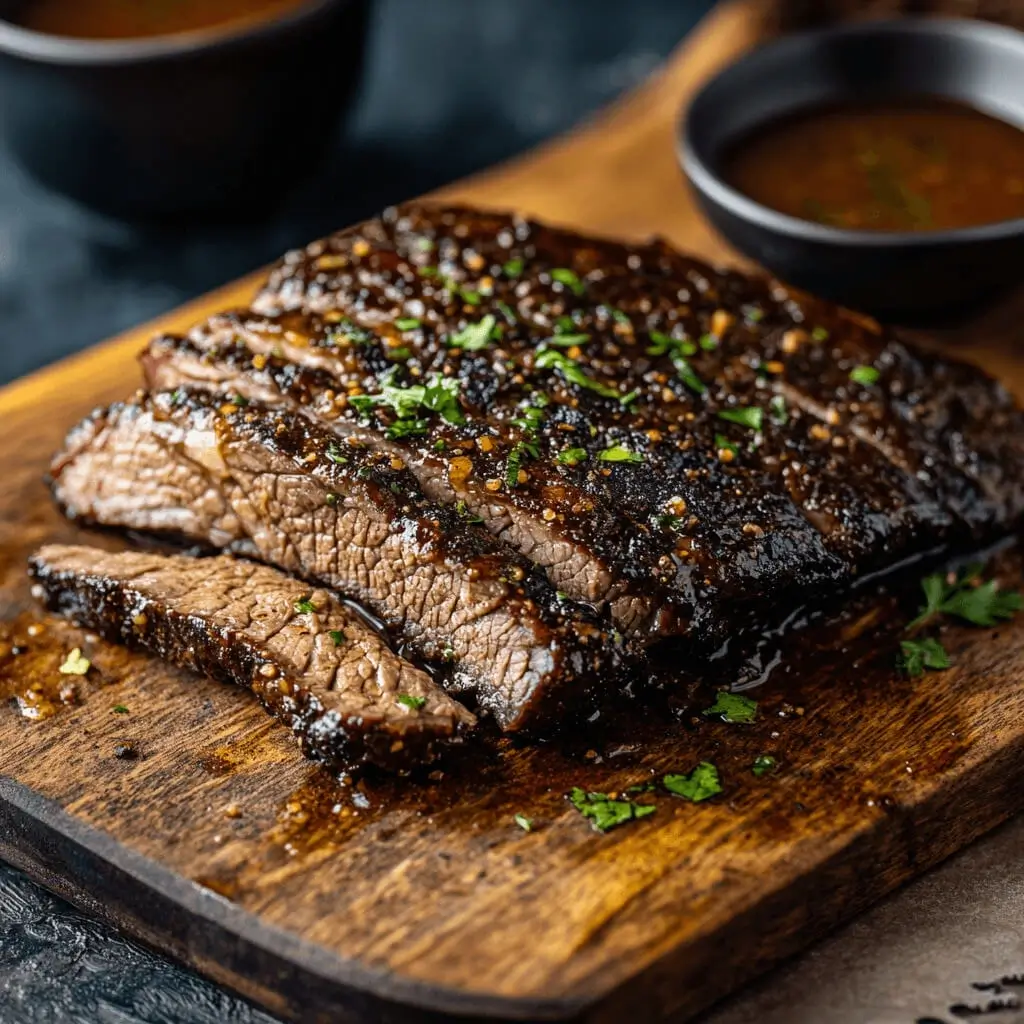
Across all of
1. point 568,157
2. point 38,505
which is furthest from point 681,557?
point 568,157

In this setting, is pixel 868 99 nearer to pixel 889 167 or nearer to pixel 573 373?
pixel 889 167

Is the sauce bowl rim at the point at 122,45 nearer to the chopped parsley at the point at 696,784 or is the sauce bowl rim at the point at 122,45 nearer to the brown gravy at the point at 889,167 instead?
the brown gravy at the point at 889,167

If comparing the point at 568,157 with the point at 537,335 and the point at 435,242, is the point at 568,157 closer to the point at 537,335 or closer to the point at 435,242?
the point at 435,242

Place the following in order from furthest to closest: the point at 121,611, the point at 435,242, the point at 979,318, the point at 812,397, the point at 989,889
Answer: the point at 979,318
the point at 435,242
the point at 812,397
the point at 121,611
the point at 989,889

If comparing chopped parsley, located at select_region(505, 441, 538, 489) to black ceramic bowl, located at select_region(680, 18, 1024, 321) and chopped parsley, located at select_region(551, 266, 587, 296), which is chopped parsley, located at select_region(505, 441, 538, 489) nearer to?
chopped parsley, located at select_region(551, 266, 587, 296)

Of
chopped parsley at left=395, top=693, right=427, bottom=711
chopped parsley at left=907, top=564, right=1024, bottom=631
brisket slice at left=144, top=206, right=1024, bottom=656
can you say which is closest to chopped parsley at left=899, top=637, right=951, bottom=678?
chopped parsley at left=907, top=564, right=1024, bottom=631
